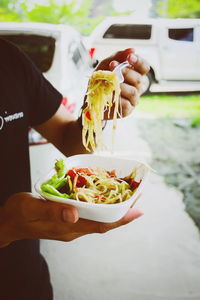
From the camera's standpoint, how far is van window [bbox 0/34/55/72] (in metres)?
1.39

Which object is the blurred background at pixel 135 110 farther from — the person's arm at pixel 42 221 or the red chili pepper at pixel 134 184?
the person's arm at pixel 42 221

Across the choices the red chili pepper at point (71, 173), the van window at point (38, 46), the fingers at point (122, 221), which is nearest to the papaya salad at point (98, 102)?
the red chili pepper at point (71, 173)

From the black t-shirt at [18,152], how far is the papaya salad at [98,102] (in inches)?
13.7

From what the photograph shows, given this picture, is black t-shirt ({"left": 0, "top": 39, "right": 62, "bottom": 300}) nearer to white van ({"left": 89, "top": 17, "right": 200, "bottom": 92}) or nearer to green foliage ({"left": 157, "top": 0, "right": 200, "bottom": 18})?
white van ({"left": 89, "top": 17, "right": 200, "bottom": 92})

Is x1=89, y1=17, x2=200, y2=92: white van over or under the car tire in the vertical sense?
over

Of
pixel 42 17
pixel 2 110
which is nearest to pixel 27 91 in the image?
pixel 2 110

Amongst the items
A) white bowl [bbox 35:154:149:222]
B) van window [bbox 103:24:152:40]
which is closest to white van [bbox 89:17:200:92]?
van window [bbox 103:24:152:40]

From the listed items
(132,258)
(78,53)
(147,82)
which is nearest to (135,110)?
(147,82)

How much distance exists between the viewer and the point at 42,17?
122 centimetres

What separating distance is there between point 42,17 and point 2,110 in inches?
17.3

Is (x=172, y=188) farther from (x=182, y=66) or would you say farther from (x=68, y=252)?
(x=182, y=66)

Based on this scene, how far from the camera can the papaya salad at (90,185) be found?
0.77 m

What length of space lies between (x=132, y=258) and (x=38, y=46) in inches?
56.9

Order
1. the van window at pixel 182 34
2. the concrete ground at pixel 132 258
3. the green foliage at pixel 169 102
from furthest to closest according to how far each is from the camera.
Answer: the concrete ground at pixel 132 258 → the green foliage at pixel 169 102 → the van window at pixel 182 34
